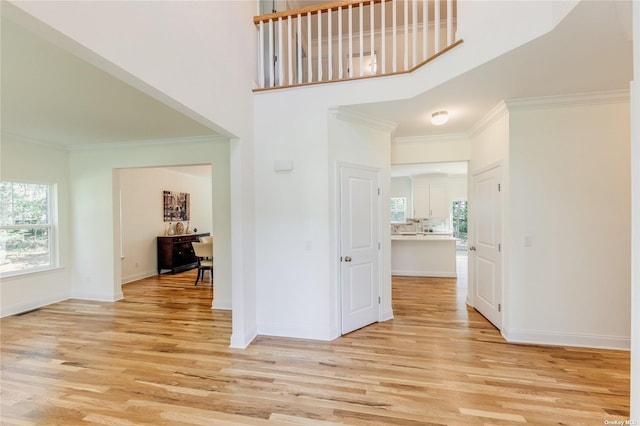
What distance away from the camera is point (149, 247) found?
6.51 metres

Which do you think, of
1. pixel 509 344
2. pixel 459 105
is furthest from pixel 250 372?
pixel 459 105

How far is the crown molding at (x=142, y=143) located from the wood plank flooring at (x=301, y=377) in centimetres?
261

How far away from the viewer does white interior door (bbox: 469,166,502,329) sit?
3299mm

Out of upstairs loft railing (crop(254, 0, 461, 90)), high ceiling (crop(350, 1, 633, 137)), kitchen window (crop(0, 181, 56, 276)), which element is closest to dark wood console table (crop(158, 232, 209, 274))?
kitchen window (crop(0, 181, 56, 276))

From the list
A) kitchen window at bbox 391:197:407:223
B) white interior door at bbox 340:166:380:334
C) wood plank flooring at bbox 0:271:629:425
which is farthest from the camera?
kitchen window at bbox 391:197:407:223

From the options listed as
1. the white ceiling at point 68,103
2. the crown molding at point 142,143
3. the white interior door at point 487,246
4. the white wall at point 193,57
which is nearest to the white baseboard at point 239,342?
the white wall at point 193,57

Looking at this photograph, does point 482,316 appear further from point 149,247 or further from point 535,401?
point 149,247

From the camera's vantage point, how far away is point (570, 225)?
2.89 m

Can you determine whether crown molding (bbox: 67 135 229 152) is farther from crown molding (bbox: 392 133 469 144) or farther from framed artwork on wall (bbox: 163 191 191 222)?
crown molding (bbox: 392 133 469 144)

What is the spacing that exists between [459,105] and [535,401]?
2.78 m

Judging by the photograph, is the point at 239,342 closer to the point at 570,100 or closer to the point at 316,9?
the point at 316,9

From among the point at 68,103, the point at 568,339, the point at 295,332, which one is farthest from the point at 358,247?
the point at 68,103

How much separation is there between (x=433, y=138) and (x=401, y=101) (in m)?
1.59

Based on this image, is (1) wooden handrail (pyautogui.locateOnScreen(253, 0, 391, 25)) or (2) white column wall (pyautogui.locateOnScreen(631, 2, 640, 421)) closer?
(2) white column wall (pyautogui.locateOnScreen(631, 2, 640, 421))
